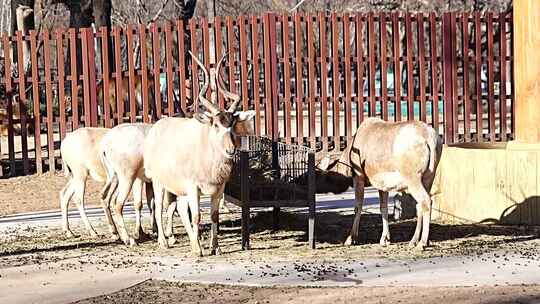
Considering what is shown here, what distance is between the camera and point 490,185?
14297mm

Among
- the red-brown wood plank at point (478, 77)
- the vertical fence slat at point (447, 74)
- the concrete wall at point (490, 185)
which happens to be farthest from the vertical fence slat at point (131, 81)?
the concrete wall at point (490, 185)

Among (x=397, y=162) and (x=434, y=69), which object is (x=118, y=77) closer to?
(x=434, y=69)

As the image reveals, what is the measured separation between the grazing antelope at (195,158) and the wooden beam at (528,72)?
4.52 meters

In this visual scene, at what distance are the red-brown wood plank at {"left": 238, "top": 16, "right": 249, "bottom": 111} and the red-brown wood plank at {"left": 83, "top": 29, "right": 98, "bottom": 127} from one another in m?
2.83

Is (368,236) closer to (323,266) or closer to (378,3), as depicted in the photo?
(323,266)

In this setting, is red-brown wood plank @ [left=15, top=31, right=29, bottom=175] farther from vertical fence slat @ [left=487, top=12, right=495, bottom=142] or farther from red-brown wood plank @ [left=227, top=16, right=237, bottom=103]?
vertical fence slat @ [left=487, top=12, right=495, bottom=142]

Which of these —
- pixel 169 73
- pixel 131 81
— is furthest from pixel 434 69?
pixel 131 81

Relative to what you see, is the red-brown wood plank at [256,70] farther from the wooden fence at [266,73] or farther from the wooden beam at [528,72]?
the wooden beam at [528,72]

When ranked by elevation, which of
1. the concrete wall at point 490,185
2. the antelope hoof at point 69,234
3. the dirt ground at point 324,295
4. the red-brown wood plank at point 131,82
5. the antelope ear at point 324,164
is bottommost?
the dirt ground at point 324,295

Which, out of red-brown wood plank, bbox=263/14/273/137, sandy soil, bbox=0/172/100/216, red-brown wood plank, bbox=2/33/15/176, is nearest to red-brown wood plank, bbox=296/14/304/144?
red-brown wood plank, bbox=263/14/273/137

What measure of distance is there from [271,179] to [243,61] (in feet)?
28.3

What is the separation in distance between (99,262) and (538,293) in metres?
4.70

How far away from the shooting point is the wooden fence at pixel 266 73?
21641 millimetres

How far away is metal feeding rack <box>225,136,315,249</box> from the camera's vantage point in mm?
12562
